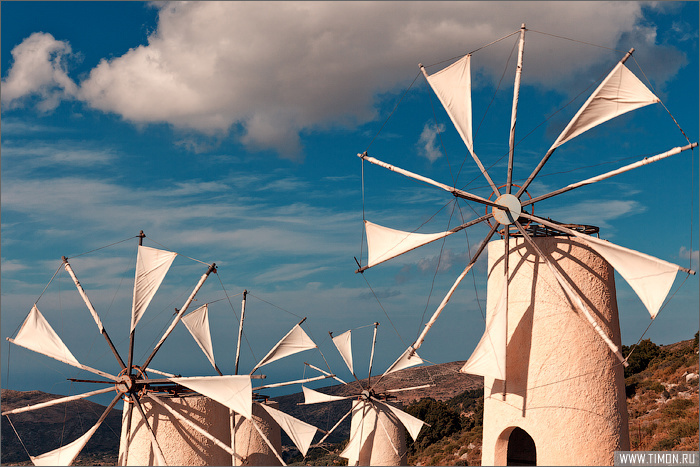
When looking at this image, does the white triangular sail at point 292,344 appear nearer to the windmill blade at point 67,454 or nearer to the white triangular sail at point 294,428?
the white triangular sail at point 294,428

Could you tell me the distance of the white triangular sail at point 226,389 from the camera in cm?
1220

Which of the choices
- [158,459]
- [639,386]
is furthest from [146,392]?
[639,386]

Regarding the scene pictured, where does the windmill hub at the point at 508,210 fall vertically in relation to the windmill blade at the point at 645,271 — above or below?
above

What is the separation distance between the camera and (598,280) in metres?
11.4

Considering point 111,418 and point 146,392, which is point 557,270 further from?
point 111,418

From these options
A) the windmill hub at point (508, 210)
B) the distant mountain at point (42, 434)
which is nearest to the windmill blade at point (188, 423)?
the windmill hub at point (508, 210)

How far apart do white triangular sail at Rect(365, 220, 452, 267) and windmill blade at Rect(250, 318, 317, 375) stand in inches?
256

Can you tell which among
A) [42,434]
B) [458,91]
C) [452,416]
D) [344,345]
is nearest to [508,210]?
[458,91]

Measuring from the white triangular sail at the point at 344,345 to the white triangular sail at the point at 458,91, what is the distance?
42.5ft

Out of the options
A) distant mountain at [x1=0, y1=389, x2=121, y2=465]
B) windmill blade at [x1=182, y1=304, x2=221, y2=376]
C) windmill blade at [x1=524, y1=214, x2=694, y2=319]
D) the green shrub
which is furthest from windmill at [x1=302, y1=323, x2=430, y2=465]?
distant mountain at [x1=0, y1=389, x2=121, y2=465]

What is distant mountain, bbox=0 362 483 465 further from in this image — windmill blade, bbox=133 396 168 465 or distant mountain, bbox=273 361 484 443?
windmill blade, bbox=133 396 168 465

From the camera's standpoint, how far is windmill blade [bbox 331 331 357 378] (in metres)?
24.0

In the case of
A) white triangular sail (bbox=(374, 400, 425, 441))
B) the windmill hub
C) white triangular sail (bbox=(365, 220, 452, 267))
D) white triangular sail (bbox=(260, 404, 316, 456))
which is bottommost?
white triangular sail (bbox=(260, 404, 316, 456))

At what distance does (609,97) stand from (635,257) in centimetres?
295
